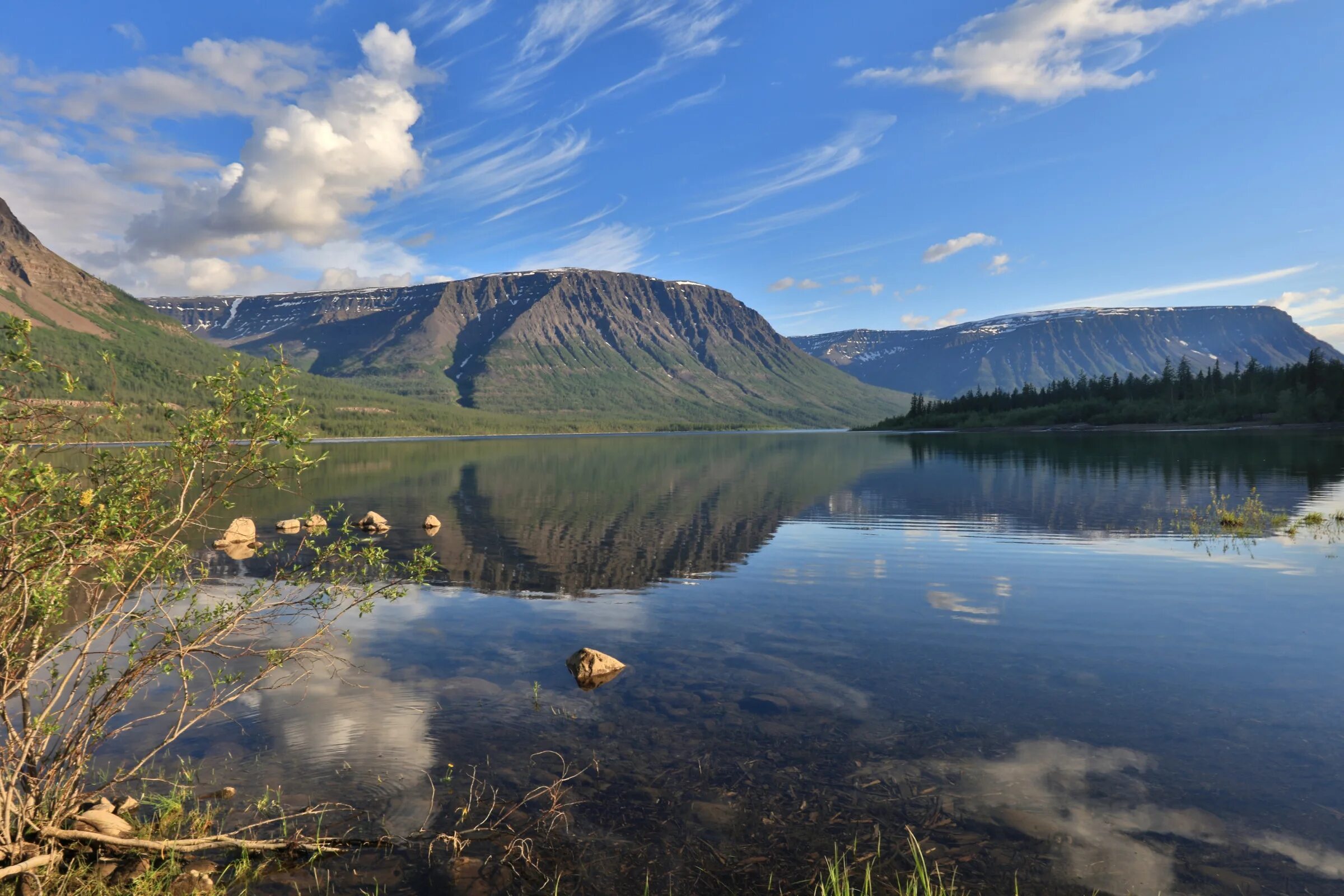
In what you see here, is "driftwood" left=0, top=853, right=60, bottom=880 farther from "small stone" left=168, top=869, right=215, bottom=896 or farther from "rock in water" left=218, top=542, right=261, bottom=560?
"rock in water" left=218, top=542, right=261, bottom=560

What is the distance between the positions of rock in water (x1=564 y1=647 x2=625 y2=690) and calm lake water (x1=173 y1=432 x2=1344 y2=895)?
415 mm

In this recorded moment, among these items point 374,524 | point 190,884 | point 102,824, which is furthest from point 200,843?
point 374,524

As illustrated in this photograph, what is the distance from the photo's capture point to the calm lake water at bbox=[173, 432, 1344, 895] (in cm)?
1138

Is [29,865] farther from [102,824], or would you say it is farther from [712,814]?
[712,814]

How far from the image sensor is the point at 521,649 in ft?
72.6

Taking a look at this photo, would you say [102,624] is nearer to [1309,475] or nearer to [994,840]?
[994,840]

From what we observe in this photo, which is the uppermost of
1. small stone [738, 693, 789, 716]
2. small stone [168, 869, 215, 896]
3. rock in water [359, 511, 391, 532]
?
rock in water [359, 511, 391, 532]

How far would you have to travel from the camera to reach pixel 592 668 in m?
19.3

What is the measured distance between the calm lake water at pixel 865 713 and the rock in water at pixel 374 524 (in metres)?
10.0

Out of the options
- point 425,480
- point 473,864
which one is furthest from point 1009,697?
point 425,480

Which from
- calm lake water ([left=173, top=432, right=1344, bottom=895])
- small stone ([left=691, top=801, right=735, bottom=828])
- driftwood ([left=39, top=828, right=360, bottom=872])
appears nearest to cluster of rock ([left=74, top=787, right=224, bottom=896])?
driftwood ([left=39, top=828, right=360, bottom=872])

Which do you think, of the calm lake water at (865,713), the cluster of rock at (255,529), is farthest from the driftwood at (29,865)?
the cluster of rock at (255,529)

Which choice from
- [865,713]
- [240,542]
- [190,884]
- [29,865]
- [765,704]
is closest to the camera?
[29,865]

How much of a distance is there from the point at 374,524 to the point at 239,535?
808 cm
